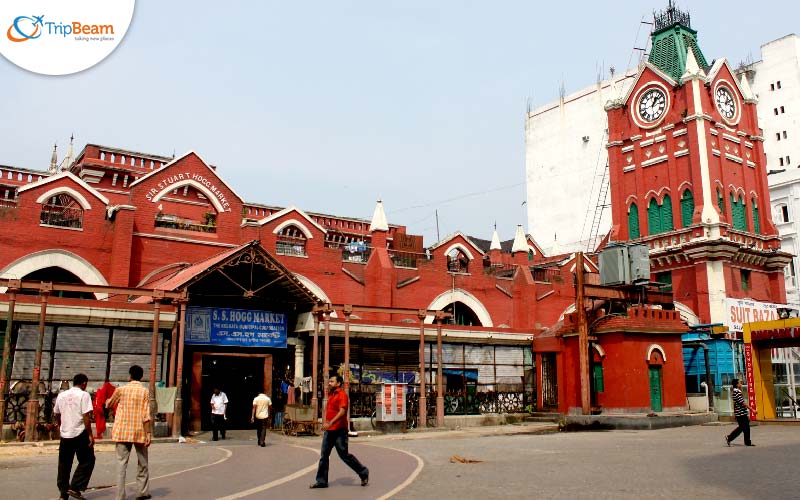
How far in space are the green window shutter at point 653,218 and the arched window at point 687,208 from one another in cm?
172

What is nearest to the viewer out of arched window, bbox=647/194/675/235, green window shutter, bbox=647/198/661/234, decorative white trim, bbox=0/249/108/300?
decorative white trim, bbox=0/249/108/300

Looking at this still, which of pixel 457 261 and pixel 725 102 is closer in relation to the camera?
pixel 457 261

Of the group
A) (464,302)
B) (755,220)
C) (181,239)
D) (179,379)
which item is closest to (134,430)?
(179,379)

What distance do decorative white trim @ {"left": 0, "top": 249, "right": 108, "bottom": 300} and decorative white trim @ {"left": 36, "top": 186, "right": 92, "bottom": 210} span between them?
1897 millimetres

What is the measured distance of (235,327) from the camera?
24562 mm

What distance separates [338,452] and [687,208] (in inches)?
1406

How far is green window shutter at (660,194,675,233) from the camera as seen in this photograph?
42.0 metres


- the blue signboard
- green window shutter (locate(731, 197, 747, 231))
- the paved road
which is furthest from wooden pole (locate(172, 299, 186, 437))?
green window shutter (locate(731, 197, 747, 231))

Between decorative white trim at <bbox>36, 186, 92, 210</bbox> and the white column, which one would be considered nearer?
the white column

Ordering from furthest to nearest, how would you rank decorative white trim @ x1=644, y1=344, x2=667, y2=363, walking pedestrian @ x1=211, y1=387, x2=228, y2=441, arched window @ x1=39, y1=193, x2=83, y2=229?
decorative white trim @ x1=644, y1=344, x2=667, y2=363, arched window @ x1=39, y1=193, x2=83, y2=229, walking pedestrian @ x1=211, y1=387, x2=228, y2=441

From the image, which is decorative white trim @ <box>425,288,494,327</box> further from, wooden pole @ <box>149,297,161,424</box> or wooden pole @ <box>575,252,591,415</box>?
wooden pole @ <box>149,297,161,424</box>

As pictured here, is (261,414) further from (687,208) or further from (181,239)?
(687,208)

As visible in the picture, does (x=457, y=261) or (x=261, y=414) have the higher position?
(x=457, y=261)

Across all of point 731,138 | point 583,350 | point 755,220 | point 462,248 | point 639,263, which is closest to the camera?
point 583,350
